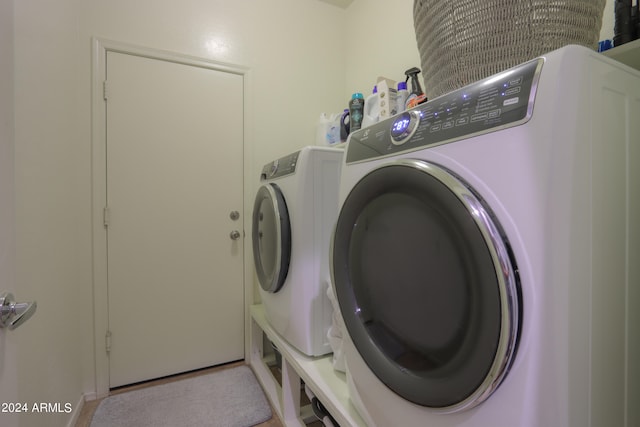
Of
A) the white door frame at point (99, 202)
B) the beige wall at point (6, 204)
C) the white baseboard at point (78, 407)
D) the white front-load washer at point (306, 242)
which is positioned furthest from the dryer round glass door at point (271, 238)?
the white baseboard at point (78, 407)

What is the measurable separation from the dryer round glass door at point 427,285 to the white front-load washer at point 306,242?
37cm

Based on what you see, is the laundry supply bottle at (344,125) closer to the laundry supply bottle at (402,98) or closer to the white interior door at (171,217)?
the laundry supply bottle at (402,98)

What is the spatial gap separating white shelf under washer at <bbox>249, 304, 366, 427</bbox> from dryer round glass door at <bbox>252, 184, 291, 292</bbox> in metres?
0.33

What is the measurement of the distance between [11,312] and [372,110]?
1711mm

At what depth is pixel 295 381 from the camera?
4.59ft

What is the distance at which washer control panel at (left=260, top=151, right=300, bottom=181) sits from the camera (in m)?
1.31

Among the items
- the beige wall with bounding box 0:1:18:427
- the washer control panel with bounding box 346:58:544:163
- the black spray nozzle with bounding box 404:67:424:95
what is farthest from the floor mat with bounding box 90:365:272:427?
the black spray nozzle with bounding box 404:67:424:95

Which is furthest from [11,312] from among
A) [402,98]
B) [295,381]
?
[402,98]

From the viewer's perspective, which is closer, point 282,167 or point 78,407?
point 282,167

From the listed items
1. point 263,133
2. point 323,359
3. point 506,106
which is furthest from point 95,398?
point 506,106

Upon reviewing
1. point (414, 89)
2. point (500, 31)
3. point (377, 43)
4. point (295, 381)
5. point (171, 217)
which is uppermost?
point (377, 43)

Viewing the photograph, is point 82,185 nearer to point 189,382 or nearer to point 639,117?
point 189,382

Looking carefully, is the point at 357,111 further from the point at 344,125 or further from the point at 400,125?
the point at 400,125

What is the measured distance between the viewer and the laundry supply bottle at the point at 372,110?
1678 mm
